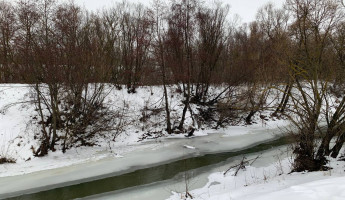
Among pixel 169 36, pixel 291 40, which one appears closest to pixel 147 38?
pixel 169 36

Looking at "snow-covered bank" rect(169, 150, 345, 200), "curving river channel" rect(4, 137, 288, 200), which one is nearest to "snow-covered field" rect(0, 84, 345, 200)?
"snow-covered bank" rect(169, 150, 345, 200)

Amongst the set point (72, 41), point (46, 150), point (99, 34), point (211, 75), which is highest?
point (99, 34)

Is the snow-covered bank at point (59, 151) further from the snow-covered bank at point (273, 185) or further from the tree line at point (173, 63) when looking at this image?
the snow-covered bank at point (273, 185)

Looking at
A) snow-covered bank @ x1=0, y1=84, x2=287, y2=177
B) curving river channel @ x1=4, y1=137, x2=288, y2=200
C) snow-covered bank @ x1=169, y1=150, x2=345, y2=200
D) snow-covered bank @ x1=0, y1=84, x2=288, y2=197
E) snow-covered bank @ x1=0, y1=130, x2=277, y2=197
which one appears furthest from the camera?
snow-covered bank @ x1=0, y1=84, x2=287, y2=177

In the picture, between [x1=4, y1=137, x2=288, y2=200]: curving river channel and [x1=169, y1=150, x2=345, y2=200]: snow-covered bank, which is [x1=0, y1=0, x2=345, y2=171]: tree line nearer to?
[x1=169, y1=150, x2=345, y2=200]: snow-covered bank

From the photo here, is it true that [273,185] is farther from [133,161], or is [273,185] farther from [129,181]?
[133,161]

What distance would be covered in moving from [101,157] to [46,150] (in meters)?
3.00

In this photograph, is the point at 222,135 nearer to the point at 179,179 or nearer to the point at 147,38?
the point at 179,179


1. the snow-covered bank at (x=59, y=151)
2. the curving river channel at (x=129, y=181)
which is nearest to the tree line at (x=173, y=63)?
the snow-covered bank at (x=59, y=151)

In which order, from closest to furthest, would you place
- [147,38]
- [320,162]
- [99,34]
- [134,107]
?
[320,162]
[147,38]
[134,107]
[99,34]

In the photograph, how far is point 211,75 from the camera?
2047cm

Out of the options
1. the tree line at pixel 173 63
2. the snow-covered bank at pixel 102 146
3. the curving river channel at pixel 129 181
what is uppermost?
the tree line at pixel 173 63

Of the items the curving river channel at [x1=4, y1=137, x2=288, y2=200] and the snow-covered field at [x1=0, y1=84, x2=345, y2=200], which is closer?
the snow-covered field at [x1=0, y1=84, x2=345, y2=200]

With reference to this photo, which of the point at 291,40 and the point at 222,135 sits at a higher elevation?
the point at 291,40
